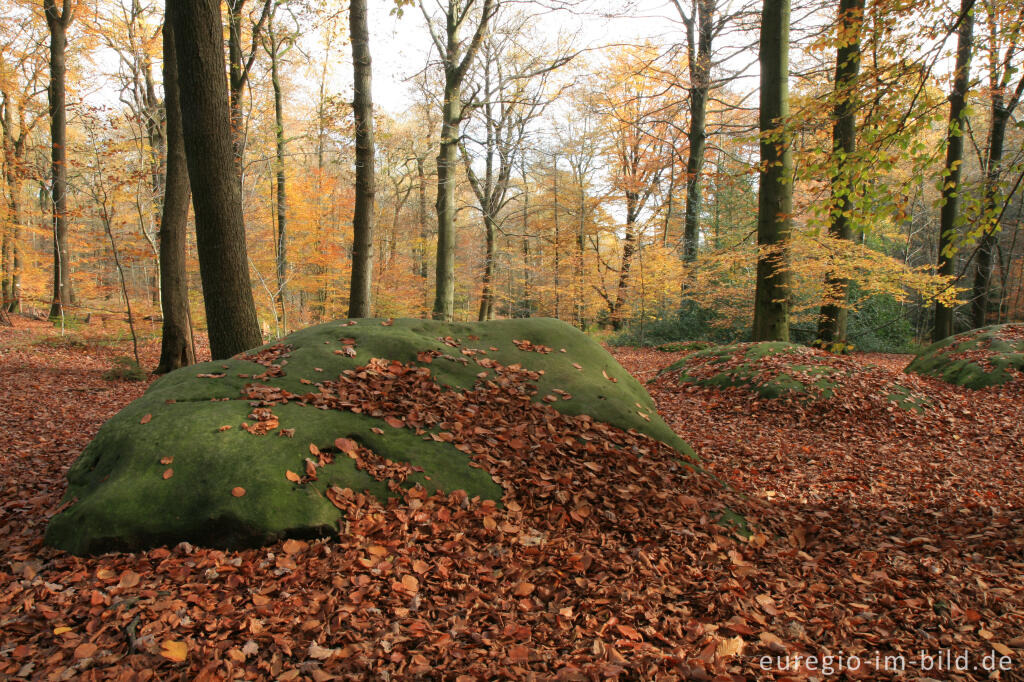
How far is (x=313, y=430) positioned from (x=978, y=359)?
36.2ft

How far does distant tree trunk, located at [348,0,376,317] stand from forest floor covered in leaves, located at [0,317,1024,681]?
17.9 ft

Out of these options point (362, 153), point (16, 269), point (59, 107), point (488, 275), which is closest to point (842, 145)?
point (362, 153)

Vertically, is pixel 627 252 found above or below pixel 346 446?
above

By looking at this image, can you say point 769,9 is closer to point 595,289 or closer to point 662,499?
point 662,499

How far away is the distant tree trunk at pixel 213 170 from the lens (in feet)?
16.5

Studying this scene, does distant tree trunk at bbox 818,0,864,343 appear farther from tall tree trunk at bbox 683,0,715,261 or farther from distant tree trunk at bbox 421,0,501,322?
distant tree trunk at bbox 421,0,501,322

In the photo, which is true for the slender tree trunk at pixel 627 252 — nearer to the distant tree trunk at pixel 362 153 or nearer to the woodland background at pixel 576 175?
the woodland background at pixel 576 175

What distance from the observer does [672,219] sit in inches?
778

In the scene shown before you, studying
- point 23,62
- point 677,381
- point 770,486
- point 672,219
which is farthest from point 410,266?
point 770,486

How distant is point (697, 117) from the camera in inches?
590

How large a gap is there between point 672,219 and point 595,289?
13.4 ft

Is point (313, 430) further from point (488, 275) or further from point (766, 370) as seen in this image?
point (488, 275)

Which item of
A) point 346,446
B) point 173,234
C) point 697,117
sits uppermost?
point 697,117

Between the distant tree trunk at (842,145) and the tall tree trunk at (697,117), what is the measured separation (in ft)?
16.1
